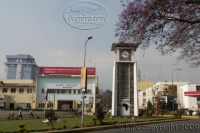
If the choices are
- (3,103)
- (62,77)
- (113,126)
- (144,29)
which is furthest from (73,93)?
(144,29)

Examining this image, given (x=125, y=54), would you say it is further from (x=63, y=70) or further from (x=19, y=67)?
(x=19, y=67)

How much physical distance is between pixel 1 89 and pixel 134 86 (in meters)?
40.2

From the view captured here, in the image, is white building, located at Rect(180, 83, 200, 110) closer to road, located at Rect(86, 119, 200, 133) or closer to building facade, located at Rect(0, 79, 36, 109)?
building facade, located at Rect(0, 79, 36, 109)

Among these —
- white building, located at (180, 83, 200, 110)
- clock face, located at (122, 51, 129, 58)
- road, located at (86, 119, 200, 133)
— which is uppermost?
clock face, located at (122, 51, 129, 58)

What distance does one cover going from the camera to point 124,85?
136 feet

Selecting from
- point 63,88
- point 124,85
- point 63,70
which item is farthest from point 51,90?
point 124,85

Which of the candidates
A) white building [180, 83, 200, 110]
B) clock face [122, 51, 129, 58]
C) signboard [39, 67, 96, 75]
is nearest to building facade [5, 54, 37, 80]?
signboard [39, 67, 96, 75]

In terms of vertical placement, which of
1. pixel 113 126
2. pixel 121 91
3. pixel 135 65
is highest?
pixel 135 65

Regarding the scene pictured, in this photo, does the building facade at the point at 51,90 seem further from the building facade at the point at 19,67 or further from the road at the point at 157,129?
the road at the point at 157,129

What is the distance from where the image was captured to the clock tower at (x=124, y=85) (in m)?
40.1

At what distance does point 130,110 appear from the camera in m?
40.0

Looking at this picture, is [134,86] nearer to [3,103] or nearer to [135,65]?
[135,65]

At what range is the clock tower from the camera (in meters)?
40.1

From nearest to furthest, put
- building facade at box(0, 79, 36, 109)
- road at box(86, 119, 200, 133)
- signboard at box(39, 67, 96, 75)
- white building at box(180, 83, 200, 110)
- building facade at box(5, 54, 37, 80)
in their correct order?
road at box(86, 119, 200, 133), signboard at box(39, 67, 96, 75), building facade at box(0, 79, 36, 109), white building at box(180, 83, 200, 110), building facade at box(5, 54, 37, 80)
